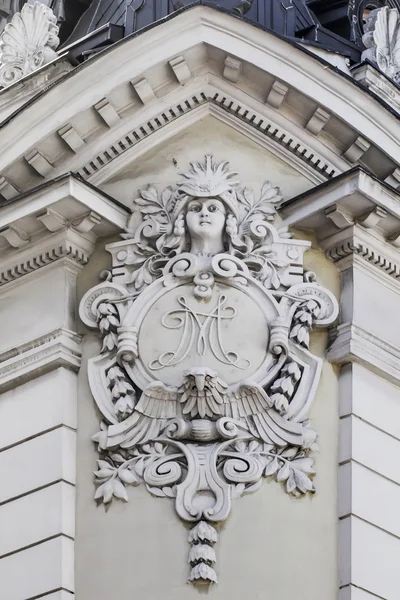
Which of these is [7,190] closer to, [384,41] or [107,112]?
[107,112]

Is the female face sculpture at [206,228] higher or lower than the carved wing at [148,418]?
higher

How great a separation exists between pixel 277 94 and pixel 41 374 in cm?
258

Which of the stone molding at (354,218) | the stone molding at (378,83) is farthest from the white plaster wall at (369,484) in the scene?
the stone molding at (378,83)

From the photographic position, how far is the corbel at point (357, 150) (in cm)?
1475

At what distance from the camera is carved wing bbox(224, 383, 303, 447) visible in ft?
45.1

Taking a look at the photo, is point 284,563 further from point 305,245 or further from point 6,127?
point 6,127

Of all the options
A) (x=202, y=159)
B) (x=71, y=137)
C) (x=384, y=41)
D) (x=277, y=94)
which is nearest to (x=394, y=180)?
(x=277, y=94)

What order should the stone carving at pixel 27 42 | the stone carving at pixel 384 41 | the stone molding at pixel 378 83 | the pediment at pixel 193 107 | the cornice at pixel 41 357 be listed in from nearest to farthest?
the cornice at pixel 41 357 < the pediment at pixel 193 107 < the stone molding at pixel 378 83 < the stone carving at pixel 384 41 < the stone carving at pixel 27 42

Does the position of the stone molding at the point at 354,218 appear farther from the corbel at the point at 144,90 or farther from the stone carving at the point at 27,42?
the stone carving at the point at 27,42

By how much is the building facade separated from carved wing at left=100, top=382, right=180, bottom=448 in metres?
0.01

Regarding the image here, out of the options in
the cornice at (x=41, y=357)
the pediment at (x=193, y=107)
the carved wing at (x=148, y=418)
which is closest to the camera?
the carved wing at (x=148, y=418)

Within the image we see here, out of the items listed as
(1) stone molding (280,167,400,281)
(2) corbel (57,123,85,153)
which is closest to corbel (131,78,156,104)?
(2) corbel (57,123,85,153)

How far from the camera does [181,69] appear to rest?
14914 millimetres

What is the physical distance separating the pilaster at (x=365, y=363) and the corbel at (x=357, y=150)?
0.53m
